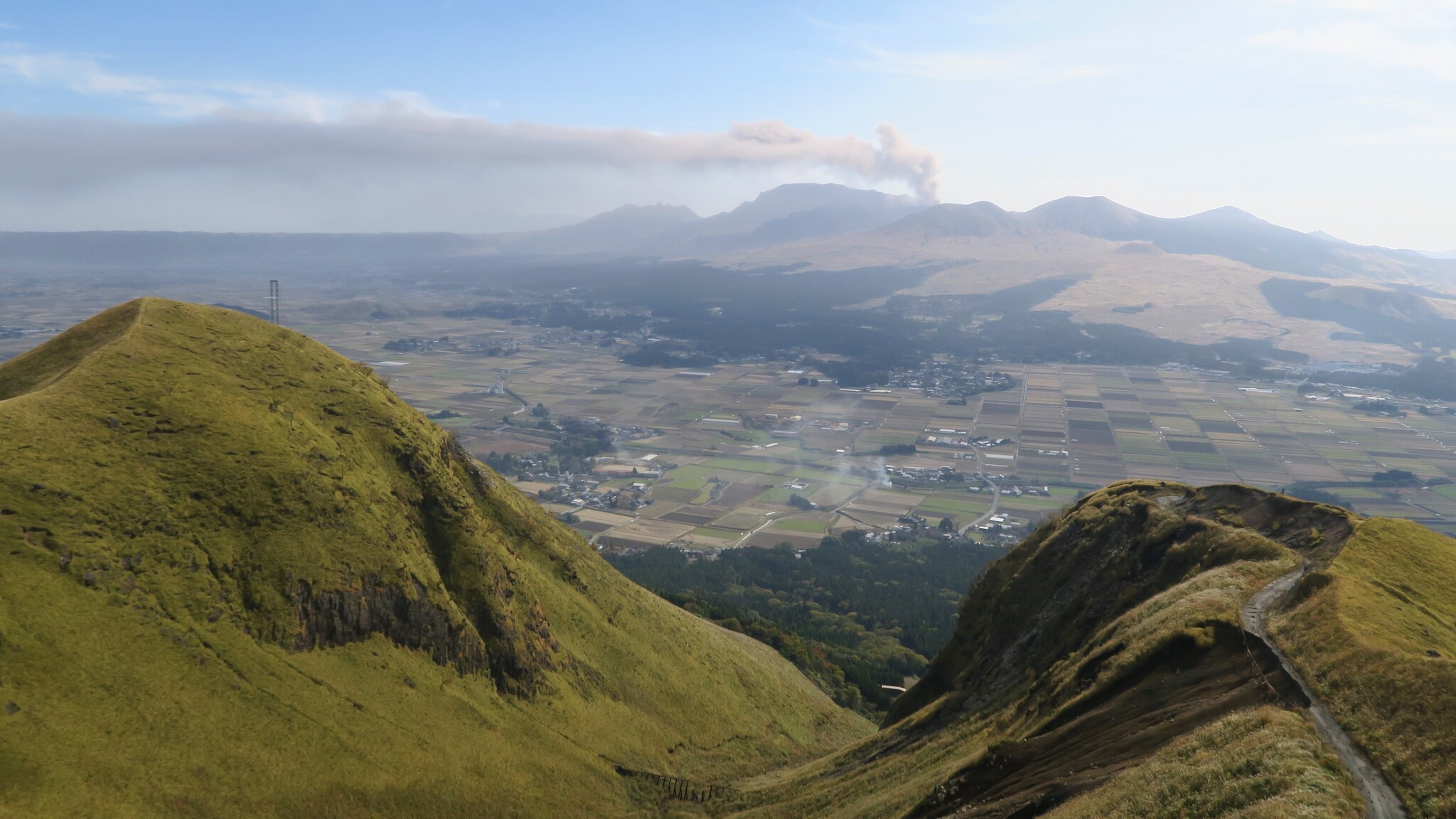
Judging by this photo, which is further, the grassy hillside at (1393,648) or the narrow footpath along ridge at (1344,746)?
the grassy hillside at (1393,648)

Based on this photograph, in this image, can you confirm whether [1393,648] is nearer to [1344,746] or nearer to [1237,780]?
[1344,746]

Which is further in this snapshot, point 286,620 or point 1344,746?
point 286,620

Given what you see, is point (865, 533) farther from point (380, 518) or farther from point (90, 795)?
point (90, 795)

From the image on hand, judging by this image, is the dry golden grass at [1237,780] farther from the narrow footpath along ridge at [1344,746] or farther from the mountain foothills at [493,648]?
the narrow footpath along ridge at [1344,746]

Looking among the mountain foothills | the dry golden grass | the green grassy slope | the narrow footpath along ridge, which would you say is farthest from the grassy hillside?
the green grassy slope

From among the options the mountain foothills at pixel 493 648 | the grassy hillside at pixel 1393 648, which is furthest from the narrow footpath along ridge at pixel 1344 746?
the grassy hillside at pixel 1393 648

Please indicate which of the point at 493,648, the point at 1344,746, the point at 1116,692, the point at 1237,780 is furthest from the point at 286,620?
the point at 1344,746
